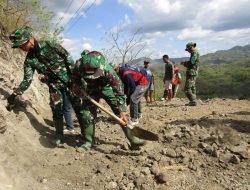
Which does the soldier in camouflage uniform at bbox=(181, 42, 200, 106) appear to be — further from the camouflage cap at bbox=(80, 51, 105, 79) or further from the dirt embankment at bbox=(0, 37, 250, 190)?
the camouflage cap at bbox=(80, 51, 105, 79)

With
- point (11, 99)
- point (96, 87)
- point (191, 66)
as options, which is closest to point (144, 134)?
point (96, 87)

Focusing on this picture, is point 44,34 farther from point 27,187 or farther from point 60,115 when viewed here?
point 27,187

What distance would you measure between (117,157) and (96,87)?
3.49ft

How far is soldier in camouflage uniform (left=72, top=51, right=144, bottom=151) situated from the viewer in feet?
16.0

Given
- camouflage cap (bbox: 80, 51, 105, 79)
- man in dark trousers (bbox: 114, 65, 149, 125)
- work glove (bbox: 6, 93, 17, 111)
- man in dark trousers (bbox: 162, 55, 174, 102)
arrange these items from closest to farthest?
camouflage cap (bbox: 80, 51, 105, 79) → work glove (bbox: 6, 93, 17, 111) → man in dark trousers (bbox: 114, 65, 149, 125) → man in dark trousers (bbox: 162, 55, 174, 102)

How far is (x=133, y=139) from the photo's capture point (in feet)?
17.5

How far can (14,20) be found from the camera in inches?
400

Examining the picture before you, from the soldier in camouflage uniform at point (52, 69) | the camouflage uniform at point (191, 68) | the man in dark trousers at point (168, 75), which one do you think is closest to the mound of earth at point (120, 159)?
the soldier in camouflage uniform at point (52, 69)

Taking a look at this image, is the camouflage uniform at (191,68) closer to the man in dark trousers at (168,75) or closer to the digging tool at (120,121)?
the man in dark trousers at (168,75)

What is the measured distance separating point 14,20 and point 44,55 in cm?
516

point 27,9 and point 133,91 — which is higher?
point 27,9

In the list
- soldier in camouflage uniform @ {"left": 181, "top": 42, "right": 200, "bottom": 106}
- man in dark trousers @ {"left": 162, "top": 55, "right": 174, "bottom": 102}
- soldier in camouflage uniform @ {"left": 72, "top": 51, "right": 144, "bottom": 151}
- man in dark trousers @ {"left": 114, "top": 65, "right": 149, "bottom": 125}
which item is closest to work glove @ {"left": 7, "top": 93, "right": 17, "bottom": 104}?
soldier in camouflage uniform @ {"left": 72, "top": 51, "right": 144, "bottom": 151}

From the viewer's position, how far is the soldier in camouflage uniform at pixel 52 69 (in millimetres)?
5539

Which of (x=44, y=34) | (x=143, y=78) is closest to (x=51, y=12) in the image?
(x=44, y=34)
